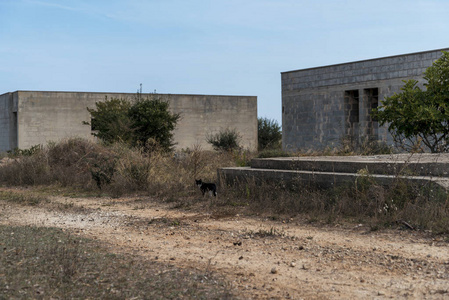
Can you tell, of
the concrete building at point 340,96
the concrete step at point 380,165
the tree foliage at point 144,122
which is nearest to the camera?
the concrete step at point 380,165

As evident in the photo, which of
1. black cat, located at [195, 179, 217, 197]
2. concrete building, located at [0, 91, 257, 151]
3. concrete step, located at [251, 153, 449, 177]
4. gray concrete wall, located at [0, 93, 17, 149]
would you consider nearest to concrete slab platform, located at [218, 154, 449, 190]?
concrete step, located at [251, 153, 449, 177]

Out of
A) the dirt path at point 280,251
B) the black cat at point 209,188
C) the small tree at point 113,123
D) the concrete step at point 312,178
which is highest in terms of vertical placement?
the small tree at point 113,123

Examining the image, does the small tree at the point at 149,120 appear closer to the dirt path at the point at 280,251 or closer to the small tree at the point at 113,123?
the small tree at the point at 113,123

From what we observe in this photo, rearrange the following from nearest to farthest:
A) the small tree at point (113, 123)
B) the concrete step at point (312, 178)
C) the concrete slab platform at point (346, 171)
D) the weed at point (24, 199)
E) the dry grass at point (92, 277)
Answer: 1. the dry grass at point (92, 277)
2. the concrete step at point (312, 178)
3. the concrete slab platform at point (346, 171)
4. the weed at point (24, 199)
5. the small tree at point (113, 123)

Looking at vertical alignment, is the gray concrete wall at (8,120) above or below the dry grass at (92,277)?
above

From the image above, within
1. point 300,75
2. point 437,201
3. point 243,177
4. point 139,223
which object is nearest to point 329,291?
point 437,201

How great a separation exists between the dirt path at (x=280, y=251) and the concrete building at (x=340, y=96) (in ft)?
50.1

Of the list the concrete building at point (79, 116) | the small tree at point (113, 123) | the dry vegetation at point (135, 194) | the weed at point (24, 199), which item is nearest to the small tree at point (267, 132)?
the concrete building at point (79, 116)

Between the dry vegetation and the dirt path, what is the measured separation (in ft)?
1.36

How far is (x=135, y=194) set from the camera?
13.0 m

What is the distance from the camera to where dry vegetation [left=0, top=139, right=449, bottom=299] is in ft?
15.5

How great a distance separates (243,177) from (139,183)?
336 cm

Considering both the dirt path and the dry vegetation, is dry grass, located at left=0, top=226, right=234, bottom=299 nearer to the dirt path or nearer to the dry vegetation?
the dry vegetation

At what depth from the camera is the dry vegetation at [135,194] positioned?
473 cm
